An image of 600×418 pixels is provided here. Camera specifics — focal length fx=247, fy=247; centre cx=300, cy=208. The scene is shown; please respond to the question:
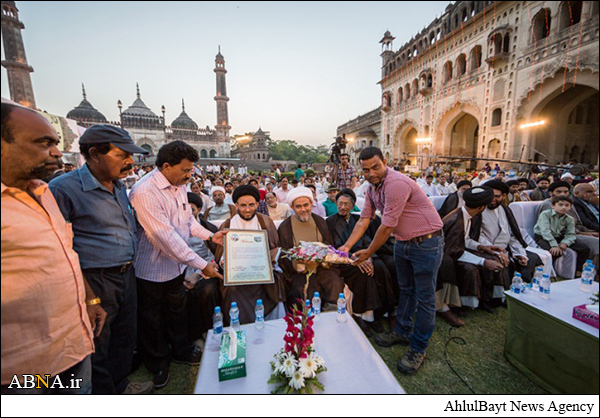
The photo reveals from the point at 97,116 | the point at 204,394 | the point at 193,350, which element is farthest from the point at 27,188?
the point at 97,116

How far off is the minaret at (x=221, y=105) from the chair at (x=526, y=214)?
5089cm

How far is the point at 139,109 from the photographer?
48406 mm

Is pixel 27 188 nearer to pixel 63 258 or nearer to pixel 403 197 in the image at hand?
pixel 63 258

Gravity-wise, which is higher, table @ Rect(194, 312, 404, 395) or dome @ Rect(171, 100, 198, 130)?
dome @ Rect(171, 100, 198, 130)

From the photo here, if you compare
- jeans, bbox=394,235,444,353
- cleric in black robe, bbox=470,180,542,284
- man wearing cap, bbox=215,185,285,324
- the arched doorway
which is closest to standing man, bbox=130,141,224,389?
man wearing cap, bbox=215,185,285,324

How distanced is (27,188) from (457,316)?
4.73 metres

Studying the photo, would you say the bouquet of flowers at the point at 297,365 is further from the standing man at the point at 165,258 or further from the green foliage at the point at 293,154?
the green foliage at the point at 293,154

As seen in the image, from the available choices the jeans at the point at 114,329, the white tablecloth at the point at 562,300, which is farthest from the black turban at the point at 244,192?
the white tablecloth at the point at 562,300

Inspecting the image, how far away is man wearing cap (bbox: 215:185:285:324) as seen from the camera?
10.0 feet

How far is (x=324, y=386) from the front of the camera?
5.91 ft

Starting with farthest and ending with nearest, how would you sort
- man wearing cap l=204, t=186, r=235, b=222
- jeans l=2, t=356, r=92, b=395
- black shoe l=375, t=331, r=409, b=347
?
1. man wearing cap l=204, t=186, r=235, b=222
2. black shoe l=375, t=331, r=409, b=347
3. jeans l=2, t=356, r=92, b=395

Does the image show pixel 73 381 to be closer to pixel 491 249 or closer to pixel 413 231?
pixel 413 231

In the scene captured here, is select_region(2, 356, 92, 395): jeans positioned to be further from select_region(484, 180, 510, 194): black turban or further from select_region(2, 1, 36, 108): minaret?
select_region(2, 1, 36, 108): minaret

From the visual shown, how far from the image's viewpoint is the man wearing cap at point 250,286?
306cm
